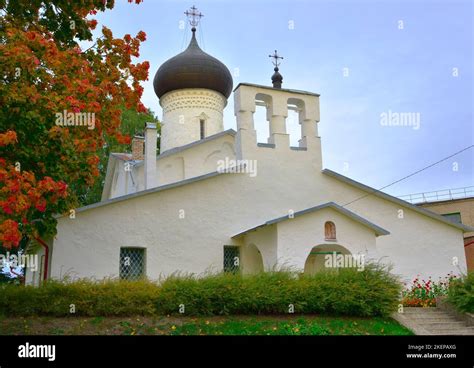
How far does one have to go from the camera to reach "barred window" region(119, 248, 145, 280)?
1516 centimetres

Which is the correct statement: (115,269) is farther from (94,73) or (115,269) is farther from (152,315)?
(94,73)

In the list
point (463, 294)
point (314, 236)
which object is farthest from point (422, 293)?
point (314, 236)

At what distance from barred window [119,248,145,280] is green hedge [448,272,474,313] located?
826 cm

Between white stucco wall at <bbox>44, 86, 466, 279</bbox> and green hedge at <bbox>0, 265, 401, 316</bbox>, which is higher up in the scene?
white stucco wall at <bbox>44, 86, 466, 279</bbox>

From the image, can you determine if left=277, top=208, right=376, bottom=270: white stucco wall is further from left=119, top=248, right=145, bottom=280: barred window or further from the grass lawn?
left=119, top=248, right=145, bottom=280: barred window

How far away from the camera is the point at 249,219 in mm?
16781

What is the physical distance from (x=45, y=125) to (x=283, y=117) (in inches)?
402

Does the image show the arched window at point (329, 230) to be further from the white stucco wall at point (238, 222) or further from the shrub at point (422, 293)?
the shrub at point (422, 293)

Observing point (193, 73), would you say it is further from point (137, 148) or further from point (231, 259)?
point (231, 259)

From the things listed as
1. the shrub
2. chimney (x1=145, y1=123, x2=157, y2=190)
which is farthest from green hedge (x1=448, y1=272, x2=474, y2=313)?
chimney (x1=145, y1=123, x2=157, y2=190)

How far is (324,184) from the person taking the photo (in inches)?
714

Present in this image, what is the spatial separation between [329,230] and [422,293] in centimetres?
328

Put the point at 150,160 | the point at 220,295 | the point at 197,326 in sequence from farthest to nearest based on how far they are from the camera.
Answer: the point at 150,160
the point at 220,295
the point at 197,326
